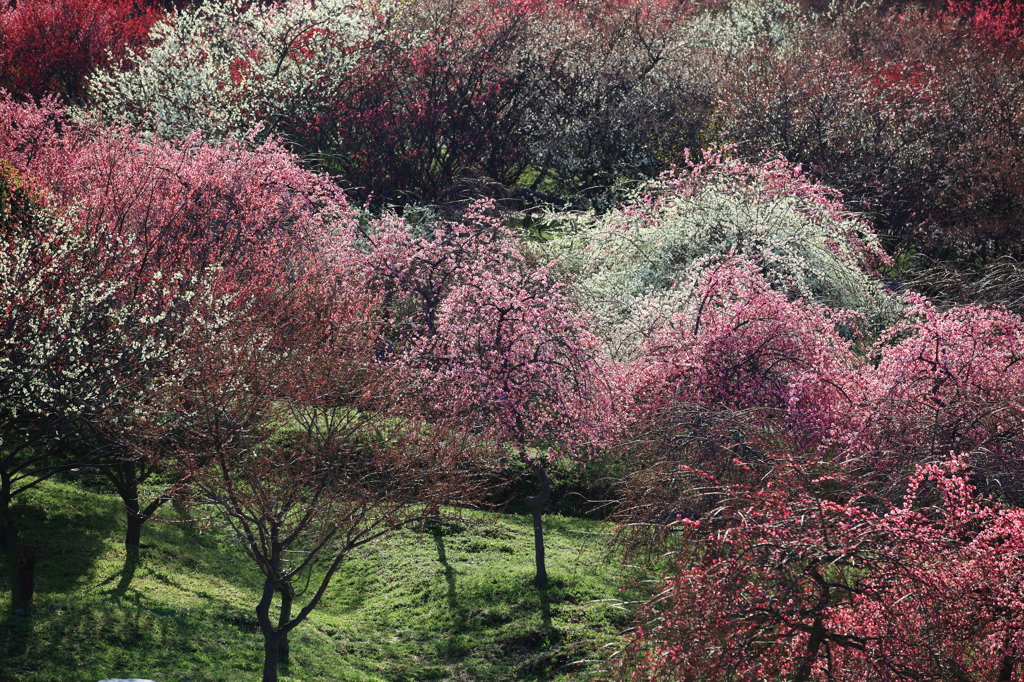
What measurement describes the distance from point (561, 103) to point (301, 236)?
1822cm

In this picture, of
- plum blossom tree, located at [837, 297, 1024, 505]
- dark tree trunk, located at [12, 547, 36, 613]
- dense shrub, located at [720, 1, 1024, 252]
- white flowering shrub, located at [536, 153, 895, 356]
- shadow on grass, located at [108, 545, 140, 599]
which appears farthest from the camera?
dense shrub, located at [720, 1, 1024, 252]

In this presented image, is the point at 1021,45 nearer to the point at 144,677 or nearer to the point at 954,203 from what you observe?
the point at 954,203

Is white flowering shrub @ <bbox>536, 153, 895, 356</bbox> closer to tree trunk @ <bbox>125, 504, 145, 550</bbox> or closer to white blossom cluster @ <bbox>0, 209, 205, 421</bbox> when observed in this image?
white blossom cluster @ <bbox>0, 209, 205, 421</bbox>

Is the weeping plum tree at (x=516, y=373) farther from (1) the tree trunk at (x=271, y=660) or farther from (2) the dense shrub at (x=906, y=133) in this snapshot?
(2) the dense shrub at (x=906, y=133)

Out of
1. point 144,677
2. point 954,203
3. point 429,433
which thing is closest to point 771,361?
point 429,433

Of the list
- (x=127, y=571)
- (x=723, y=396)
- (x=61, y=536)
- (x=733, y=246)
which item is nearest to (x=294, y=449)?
(x=127, y=571)

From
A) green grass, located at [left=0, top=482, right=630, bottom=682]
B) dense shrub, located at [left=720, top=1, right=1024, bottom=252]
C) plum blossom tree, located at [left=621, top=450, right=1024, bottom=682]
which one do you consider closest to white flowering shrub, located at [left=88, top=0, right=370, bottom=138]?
dense shrub, located at [left=720, top=1, right=1024, bottom=252]

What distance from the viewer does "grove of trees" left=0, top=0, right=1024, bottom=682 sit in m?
10.8

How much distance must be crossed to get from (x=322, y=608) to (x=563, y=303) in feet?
26.5

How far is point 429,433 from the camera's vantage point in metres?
17.5

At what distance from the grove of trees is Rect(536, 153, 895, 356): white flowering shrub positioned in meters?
0.13

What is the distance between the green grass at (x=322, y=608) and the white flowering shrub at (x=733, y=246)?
6153mm

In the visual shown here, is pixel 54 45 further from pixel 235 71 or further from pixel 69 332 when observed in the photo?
pixel 69 332

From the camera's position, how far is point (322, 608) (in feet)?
64.9
